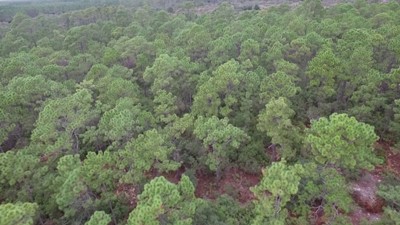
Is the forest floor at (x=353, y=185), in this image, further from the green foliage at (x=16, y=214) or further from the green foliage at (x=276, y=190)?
the green foliage at (x=16, y=214)

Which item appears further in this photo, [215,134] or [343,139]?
[215,134]

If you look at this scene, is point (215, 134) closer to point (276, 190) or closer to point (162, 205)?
point (162, 205)

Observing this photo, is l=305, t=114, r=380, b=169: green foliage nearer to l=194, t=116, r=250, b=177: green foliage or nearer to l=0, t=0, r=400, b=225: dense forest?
l=0, t=0, r=400, b=225: dense forest

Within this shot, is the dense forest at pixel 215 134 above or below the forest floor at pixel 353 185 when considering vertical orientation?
above

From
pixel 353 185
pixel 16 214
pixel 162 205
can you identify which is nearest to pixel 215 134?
pixel 162 205

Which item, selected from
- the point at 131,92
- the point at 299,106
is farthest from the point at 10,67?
the point at 299,106

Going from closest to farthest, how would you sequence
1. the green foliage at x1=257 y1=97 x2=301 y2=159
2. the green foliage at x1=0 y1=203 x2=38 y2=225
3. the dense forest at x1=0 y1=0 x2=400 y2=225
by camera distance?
the green foliage at x1=0 y1=203 x2=38 y2=225, the dense forest at x1=0 y1=0 x2=400 y2=225, the green foliage at x1=257 y1=97 x2=301 y2=159

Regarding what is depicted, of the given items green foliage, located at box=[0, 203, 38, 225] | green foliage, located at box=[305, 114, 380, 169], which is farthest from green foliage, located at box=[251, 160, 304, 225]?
green foliage, located at box=[0, 203, 38, 225]

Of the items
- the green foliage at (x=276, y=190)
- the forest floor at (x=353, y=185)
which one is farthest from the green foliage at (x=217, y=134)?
the green foliage at (x=276, y=190)
